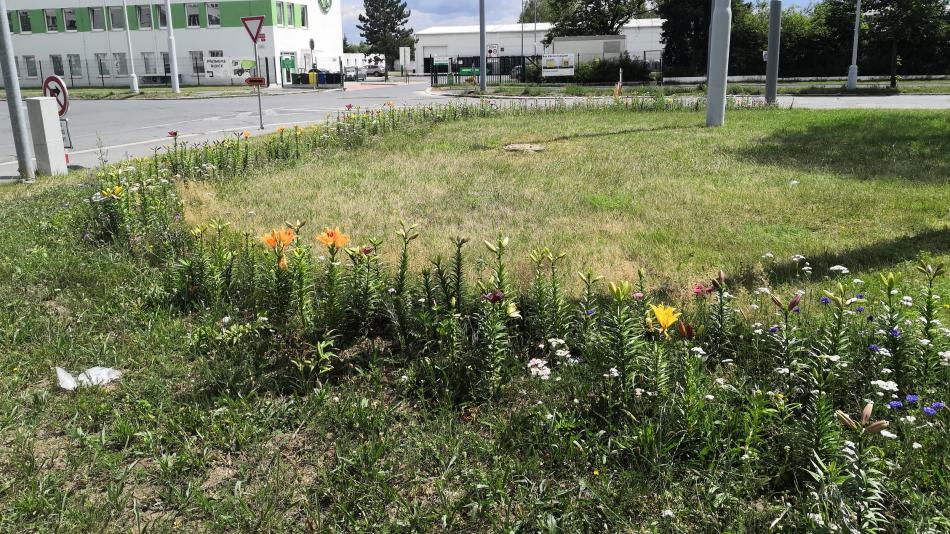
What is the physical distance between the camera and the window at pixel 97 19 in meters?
59.1

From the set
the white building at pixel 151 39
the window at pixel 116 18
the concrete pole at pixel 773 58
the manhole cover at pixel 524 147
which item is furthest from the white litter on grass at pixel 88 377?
the window at pixel 116 18

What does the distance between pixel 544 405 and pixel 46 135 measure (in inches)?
390

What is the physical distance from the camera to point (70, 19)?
60.0 meters

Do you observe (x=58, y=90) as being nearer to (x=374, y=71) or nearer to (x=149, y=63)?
(x=149, y=63)

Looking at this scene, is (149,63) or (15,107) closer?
(15,107)

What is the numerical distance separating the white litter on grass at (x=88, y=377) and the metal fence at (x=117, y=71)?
174 ft

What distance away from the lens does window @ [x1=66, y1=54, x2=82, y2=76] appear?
60000 millimetres

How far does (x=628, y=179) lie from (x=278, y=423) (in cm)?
659

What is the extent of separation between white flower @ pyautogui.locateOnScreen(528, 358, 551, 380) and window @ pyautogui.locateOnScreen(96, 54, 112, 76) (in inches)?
2543

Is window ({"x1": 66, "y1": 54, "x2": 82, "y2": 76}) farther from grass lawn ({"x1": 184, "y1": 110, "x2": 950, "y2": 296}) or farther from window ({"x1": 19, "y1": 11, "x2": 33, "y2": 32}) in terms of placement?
grass lawn ({"x1": 184, "y1": 110, "x2": 950, "y2": 296})

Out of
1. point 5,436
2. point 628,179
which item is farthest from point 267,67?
point 5,436

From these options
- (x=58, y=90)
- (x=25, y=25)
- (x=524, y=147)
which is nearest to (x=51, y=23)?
(x=25, y=25)

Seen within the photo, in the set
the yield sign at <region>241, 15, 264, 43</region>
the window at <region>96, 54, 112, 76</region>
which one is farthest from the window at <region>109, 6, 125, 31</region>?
the yield sign at <region>241, 15, 264, 43</region>

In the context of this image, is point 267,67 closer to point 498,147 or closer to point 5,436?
point 498,147
